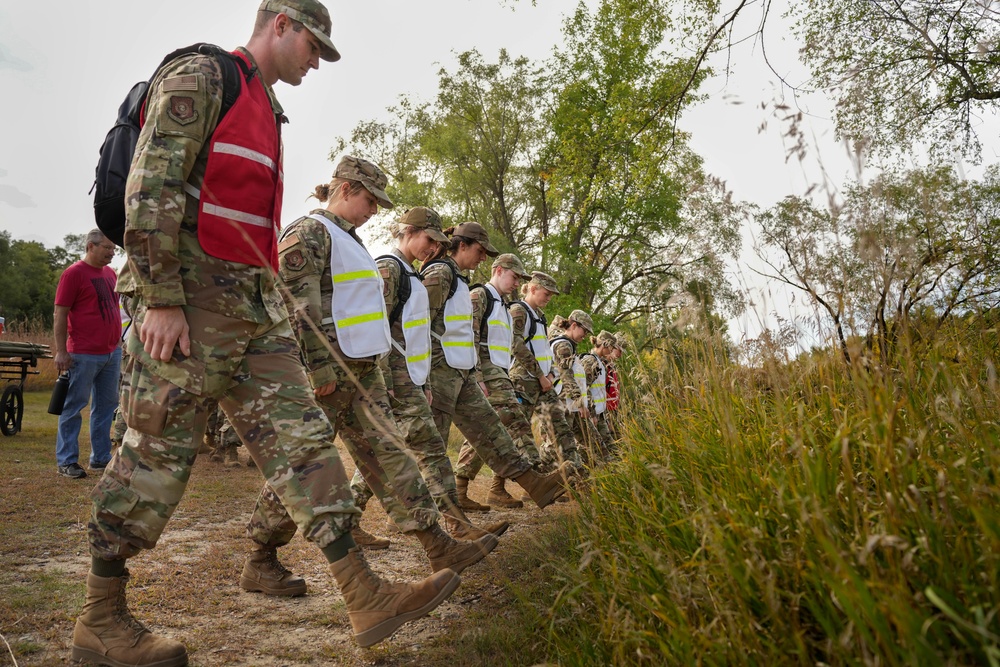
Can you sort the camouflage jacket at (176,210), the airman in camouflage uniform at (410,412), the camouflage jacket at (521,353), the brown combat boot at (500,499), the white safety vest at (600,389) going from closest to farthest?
the camouflage jacket at (176,210) < the airman in camouflage uniform at (410,412) < the brown combat boot at (500,499) < the camouflage jacket at (521,353) < the white safety vest at (600,389)

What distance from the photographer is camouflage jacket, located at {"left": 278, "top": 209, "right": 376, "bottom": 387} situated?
3.69 metres

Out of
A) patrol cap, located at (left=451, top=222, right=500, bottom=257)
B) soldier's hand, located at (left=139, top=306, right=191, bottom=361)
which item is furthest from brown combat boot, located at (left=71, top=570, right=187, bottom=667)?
patrol cap, located at (left=451, top=222, right=500, bottom=257)

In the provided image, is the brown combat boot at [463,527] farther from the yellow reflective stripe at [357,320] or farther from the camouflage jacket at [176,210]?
the camouflage jacket at [176,210]

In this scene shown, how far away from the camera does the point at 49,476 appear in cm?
670

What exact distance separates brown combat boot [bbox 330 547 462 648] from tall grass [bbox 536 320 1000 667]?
57 cm

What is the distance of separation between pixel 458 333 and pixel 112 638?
133 inches

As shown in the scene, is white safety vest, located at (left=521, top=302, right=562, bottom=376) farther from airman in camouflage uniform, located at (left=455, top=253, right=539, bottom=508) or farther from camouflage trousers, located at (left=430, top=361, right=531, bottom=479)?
camouflage trousers, located at (left=430, top=361, right=531, bottom=479)

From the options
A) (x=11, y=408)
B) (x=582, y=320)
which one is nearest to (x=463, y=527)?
(x=582, y=320)

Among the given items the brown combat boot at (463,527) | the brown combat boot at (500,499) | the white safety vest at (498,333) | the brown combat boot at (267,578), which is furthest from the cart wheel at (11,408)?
the brown combat boot at (463,527)

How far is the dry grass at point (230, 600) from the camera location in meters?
2.83

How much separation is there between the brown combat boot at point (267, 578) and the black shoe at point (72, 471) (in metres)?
4.05

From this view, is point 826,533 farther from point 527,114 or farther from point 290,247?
point 527,114

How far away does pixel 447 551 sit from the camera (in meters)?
3.71

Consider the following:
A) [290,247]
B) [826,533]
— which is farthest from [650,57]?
Result: [826,533]
